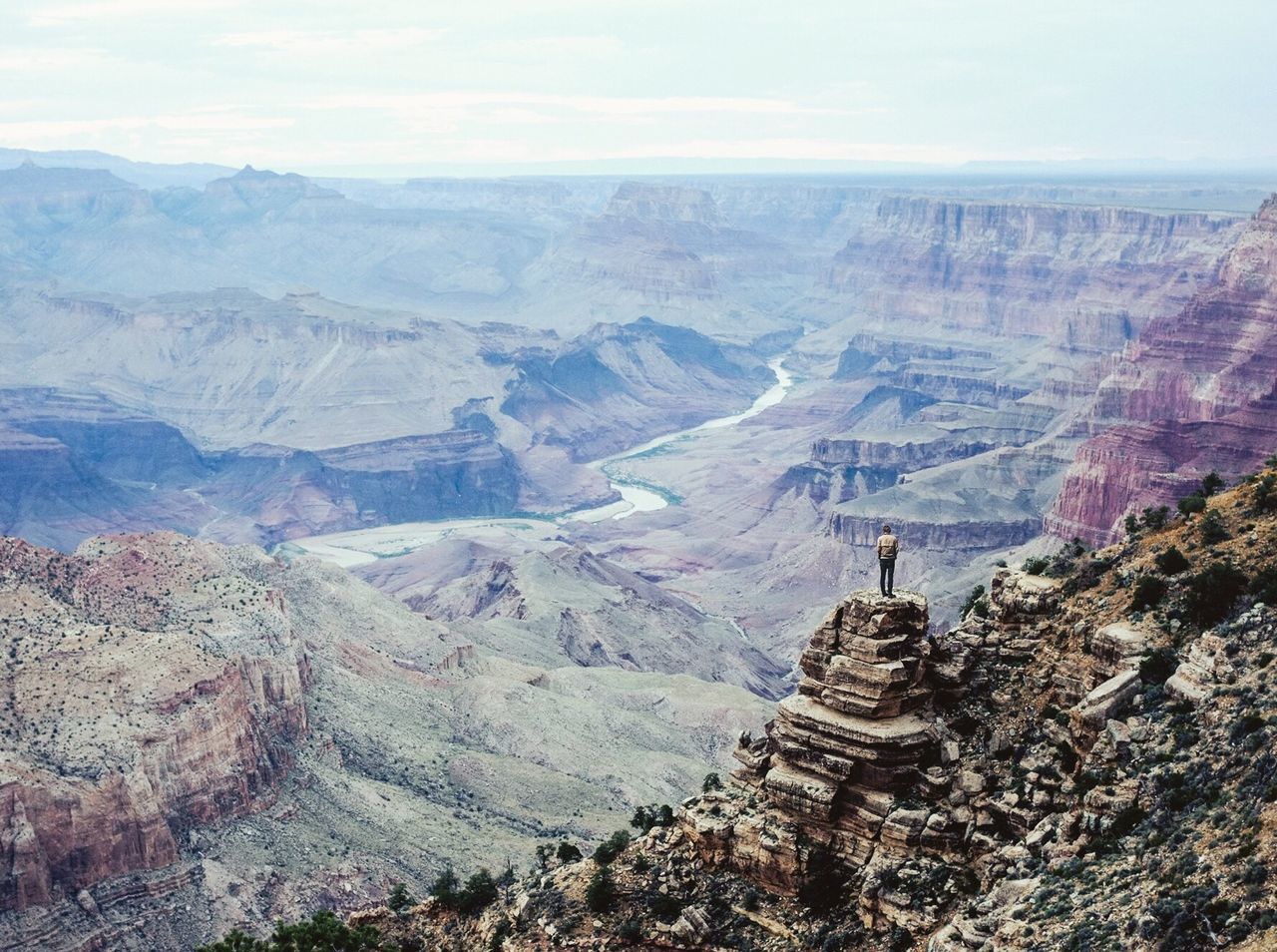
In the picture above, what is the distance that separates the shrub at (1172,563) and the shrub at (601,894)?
1398 centimetres

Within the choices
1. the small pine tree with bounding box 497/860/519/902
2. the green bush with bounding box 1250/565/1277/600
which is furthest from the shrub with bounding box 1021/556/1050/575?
the small pine tree with bounding box 497/860/519/902

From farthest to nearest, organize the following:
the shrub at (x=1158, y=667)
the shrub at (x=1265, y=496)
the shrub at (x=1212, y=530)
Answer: the shrub at (x=1265, y=496), the shrub at (x=1212, y=530), the shrub at (x=1158, y=667)

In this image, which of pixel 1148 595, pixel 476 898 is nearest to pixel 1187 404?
pixel 1148 595

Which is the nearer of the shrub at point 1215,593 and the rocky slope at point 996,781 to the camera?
the rocky slope at point 996,781

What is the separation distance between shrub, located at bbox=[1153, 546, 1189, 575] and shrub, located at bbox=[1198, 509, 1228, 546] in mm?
1015

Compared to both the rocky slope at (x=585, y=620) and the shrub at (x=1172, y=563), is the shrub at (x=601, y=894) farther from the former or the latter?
the rocky slope at (x=585, y=620)

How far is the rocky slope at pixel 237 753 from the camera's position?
209 ft

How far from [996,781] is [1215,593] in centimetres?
586

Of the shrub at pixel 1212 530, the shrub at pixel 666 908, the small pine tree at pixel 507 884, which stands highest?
the shrub at pixel 1212 530

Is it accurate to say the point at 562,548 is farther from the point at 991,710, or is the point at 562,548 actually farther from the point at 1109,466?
the point at 991,710

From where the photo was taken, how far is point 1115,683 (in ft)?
100

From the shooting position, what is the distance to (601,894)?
113 ft

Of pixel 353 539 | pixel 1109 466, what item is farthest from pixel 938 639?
pixel 353 539

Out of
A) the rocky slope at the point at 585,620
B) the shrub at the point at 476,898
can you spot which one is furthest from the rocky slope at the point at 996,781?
the rocky slope at the point at 585,620
